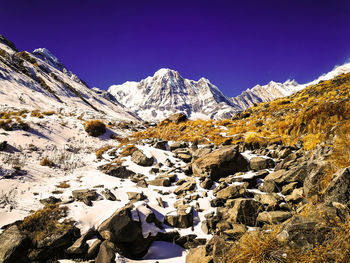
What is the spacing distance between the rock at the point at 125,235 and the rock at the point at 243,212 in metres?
2.50

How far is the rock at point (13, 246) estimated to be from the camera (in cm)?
377

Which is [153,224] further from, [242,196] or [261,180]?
[261,180]

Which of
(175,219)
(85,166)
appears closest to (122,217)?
(175,219)

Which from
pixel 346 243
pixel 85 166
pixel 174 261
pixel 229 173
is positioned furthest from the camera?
pixel 85 166

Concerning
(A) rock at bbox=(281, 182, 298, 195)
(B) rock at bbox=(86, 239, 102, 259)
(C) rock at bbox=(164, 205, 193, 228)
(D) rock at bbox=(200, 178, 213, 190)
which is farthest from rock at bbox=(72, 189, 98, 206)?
(A) rock at bbox=(281, 182, 298, 195)

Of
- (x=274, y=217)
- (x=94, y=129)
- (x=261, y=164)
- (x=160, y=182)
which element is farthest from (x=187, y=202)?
(x=94, y=129)

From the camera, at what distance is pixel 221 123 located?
17.5 meters

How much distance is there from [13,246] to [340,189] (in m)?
7.32

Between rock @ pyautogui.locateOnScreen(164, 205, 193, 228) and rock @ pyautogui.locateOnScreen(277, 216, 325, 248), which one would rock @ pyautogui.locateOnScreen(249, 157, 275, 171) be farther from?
rock @ pyautogui.locateOnScreen(277, 216, 325, 248)

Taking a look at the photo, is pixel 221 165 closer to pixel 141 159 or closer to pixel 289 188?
pixel 289 188

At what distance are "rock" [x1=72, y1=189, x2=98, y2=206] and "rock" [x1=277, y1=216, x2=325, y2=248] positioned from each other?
584 cm

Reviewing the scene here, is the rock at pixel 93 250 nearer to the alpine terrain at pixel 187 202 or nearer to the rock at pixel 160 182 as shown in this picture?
the alpine terrain at pixel 187 202

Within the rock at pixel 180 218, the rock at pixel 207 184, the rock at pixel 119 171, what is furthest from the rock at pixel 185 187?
the rock at pixel 119 171

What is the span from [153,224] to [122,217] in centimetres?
105
